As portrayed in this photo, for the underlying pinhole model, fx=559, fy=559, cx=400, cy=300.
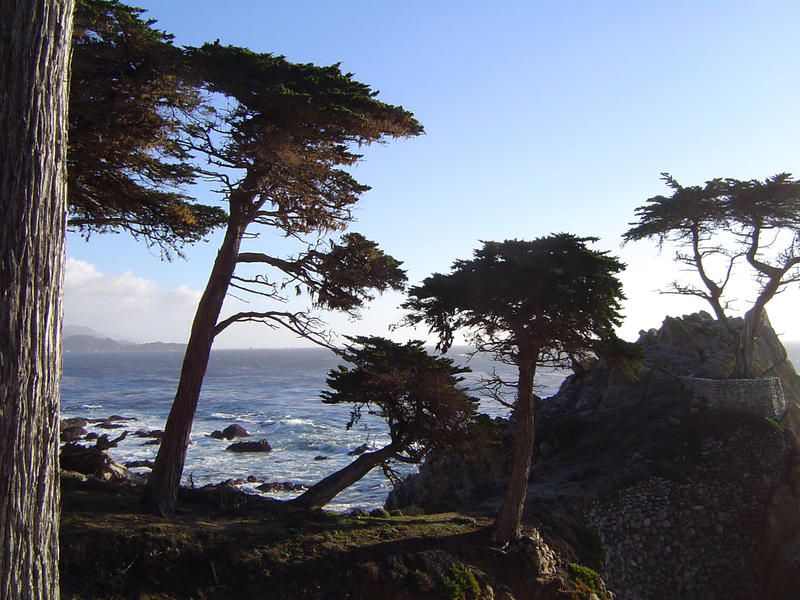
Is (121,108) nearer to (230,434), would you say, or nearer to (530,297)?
(530,297)

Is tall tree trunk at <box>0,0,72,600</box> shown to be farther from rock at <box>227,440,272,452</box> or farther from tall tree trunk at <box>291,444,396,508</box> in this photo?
rock at <box>227,440,272,452</box>

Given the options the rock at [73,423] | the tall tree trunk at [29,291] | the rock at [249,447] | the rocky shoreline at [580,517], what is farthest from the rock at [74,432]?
the tall tree trunk at [29,291]

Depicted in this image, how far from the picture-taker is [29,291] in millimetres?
3508

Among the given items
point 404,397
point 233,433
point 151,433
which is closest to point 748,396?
point 404,397

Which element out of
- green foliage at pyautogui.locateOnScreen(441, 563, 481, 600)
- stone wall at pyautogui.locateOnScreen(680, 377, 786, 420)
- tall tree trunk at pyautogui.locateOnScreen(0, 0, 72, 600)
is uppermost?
tall tree trunk at pyautogui.locateOnScreen(0, 0, 72, 600)

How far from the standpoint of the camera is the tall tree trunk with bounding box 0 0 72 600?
3.42 m

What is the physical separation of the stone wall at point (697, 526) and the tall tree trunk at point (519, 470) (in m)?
3.41

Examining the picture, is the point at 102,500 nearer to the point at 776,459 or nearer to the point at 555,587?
the point at 555,587

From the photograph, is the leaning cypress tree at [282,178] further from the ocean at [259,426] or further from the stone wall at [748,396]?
the stone wall at [748,396]

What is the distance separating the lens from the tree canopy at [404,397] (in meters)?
11.4

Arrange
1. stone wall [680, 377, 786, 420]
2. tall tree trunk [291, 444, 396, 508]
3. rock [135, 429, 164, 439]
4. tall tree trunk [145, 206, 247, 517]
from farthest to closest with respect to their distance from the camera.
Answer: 1. rock [135, 429, 164, 439]
2. stone wall [680, 377, 786, 420]
3. tall tree trunk [291, 444, 396, 508]
4. tall tree trunk [145, 206, 247, 517]

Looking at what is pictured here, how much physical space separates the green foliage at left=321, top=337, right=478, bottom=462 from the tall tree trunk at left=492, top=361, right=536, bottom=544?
103 cm

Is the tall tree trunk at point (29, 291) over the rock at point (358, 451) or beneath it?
over

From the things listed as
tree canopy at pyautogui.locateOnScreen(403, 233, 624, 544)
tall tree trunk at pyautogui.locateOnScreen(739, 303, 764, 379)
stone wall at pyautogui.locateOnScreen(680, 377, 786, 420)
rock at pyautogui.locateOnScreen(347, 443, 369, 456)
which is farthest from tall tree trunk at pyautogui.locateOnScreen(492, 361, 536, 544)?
rock at pyautogui.locateOnScreen(347, 443, 369, 456)
